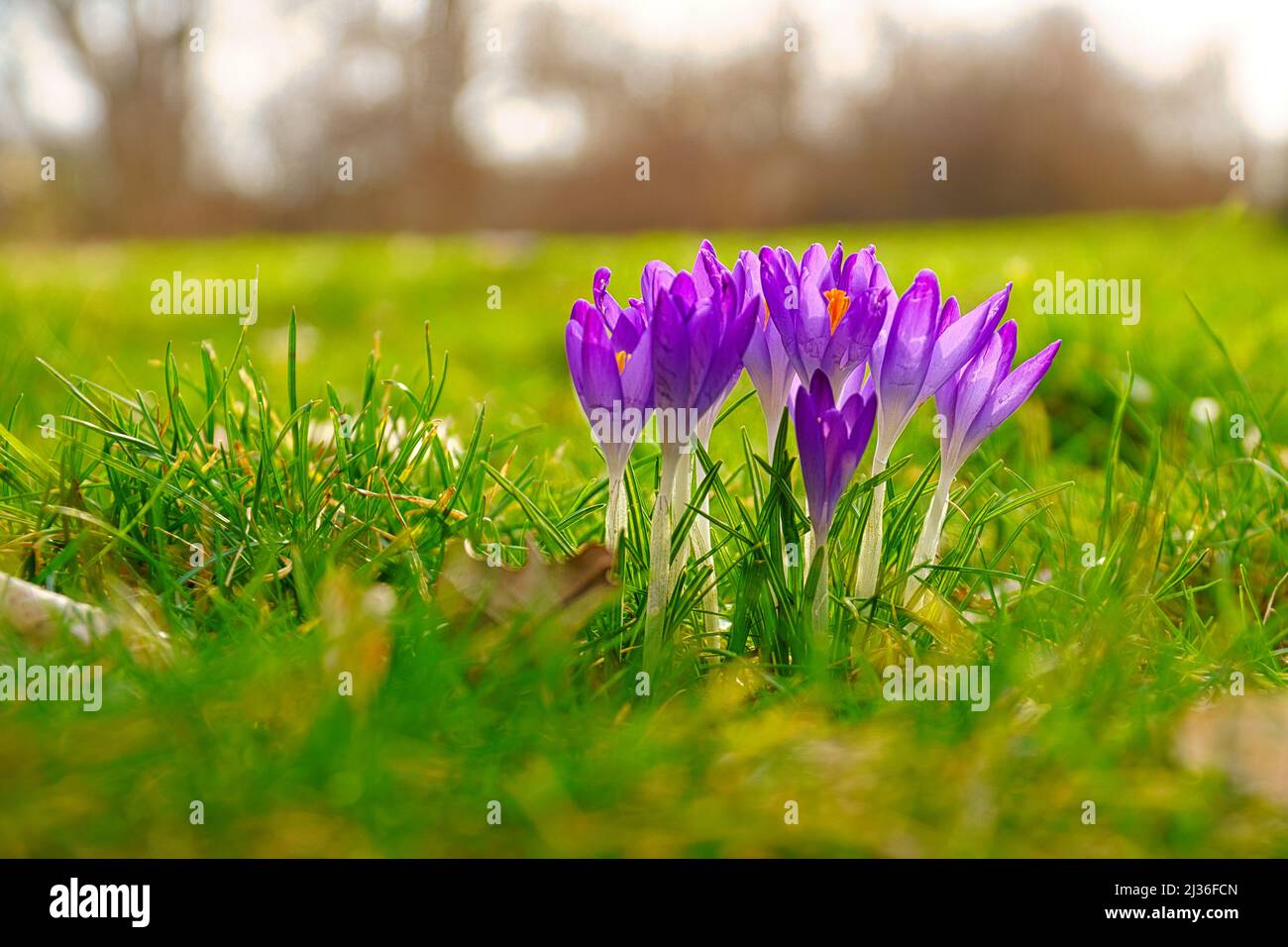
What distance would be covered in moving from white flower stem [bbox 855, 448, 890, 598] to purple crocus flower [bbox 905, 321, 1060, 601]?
0.22 feet

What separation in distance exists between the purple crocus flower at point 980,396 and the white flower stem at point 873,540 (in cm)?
7

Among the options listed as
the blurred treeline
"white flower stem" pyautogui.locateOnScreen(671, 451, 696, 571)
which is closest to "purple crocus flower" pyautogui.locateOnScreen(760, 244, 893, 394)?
"white flower stem" pyautogui.locateOnScreen(671, 451, 696, 571)

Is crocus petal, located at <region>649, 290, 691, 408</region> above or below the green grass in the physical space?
above

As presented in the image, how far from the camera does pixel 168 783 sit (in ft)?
4.34

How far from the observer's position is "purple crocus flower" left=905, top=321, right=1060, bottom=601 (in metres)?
1.67

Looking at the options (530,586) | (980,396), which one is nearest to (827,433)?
(980,396)

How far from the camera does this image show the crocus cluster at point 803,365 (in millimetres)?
1533

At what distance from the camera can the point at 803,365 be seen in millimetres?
1603

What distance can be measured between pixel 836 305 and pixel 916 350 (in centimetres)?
13

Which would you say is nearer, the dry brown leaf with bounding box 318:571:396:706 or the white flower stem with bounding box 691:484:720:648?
the dry brown leaf with bounding box 318:571:396:706

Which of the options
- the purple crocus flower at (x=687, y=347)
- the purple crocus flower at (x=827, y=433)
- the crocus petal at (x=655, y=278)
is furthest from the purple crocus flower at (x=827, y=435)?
the crocus petal at (x=655, y=278)

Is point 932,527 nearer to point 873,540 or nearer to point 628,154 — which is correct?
point 873,540

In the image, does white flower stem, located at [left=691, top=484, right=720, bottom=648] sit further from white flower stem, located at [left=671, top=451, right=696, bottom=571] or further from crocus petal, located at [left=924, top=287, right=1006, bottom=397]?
crocus petal, located at [left=924, top=287, right=1006, bottom=397]
